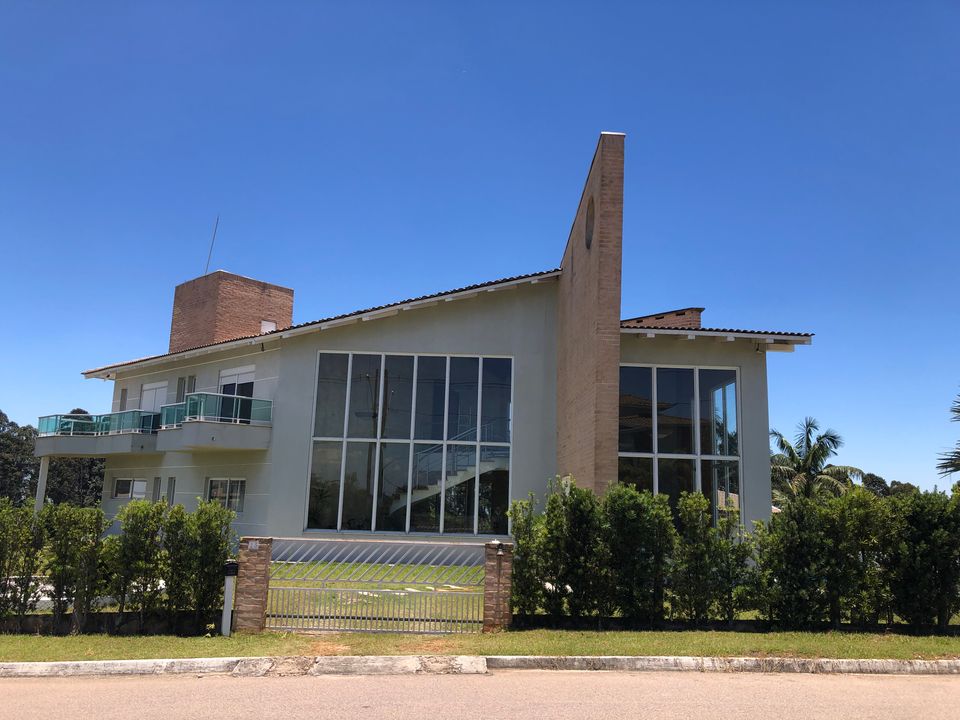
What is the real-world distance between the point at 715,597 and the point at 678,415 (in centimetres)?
843

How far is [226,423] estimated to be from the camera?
62.5 ft

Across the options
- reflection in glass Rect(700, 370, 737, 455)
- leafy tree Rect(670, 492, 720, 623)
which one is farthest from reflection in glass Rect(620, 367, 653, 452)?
leafy tree Rect(670, 492, 720, 623)

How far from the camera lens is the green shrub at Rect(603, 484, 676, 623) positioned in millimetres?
9734

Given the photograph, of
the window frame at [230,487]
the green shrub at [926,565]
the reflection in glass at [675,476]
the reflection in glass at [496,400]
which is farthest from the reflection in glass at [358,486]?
the green shrub at [926,565]

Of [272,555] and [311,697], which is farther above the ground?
[272,555]

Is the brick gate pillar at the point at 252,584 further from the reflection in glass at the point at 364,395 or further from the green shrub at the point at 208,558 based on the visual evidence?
the reflection in glass at the point at 364,395

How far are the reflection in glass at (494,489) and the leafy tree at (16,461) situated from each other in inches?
1816

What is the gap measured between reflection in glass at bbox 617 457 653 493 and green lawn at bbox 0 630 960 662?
8136 millimetres

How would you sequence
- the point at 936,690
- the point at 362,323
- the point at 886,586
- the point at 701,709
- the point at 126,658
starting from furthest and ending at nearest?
the point at 362,323
the point at 886,586
the point at 126,658
the point at 936,690
the point at 701,709

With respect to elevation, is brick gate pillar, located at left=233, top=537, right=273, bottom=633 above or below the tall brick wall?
below

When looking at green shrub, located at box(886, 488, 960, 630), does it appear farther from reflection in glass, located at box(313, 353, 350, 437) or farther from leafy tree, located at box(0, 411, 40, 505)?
leafy tree, located at box(0, 411, 40, 505)

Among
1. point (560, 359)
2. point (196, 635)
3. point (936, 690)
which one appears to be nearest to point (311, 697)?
point (196, 635)

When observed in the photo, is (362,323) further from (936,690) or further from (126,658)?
(936,690)

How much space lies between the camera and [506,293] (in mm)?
19281
